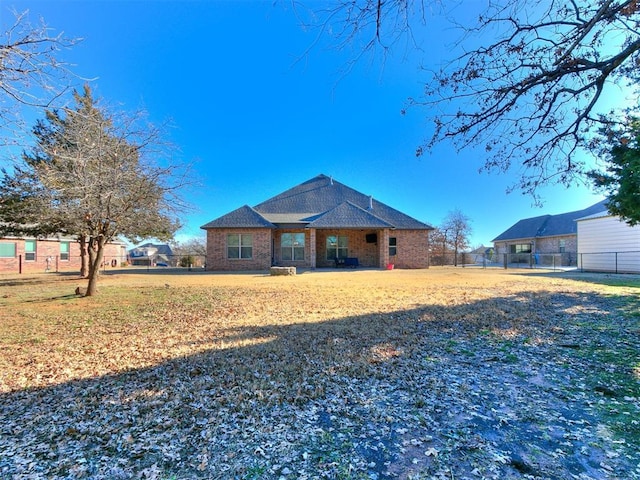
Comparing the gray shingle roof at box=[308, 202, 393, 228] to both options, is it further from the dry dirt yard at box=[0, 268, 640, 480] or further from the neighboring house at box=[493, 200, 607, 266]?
the neighboring house at box=[493, 200, 607, 266]

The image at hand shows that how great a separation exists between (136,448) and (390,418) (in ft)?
6.46

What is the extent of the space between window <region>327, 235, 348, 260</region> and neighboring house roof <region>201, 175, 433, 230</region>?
1952 mm

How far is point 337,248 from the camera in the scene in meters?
21.7

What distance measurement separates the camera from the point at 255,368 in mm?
3742

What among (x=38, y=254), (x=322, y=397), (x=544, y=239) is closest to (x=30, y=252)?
(x=38, y=254)

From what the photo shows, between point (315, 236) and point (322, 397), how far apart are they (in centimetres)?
1740

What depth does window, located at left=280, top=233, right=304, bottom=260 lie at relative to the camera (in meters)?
20.9

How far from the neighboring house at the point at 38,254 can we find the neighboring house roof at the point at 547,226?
→ 39559 mm

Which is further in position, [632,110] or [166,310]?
[166,310]

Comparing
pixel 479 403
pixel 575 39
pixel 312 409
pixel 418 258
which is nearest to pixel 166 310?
pixel 312 409

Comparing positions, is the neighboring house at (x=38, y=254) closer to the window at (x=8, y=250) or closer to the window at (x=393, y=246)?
the window at (x=8, y=250)

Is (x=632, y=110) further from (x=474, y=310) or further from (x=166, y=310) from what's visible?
(x=166, y=310)

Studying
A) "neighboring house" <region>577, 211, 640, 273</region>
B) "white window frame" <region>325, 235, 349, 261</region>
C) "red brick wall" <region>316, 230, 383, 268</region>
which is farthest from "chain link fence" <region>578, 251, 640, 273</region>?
"white window frame" <region>325, 235, 349, 261</region>

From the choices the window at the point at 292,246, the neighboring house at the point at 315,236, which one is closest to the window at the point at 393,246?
the neighboring house at the point at 315,236
